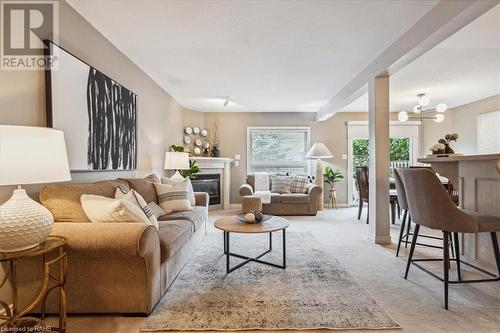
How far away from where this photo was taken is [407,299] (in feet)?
6.97

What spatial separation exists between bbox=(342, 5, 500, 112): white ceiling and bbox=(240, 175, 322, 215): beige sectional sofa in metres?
2.28

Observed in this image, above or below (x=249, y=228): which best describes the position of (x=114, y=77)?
above

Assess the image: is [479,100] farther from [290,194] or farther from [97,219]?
[97,219]

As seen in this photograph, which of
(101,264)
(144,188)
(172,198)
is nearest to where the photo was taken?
(101,264)

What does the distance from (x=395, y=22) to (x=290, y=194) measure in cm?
364

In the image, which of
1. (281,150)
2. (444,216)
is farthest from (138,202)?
(281,150)

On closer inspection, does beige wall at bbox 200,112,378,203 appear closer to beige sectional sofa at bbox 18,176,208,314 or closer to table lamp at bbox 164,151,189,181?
table lamp at bbox 164,151,189,181

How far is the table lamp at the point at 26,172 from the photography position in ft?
4.33

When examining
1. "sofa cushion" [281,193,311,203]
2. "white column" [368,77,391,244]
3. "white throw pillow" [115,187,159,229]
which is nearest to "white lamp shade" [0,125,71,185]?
"white throw pillow" [115,187,159,229]

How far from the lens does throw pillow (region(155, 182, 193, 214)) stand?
333 centimetres

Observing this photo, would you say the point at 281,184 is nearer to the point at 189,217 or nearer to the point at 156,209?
the point at 189,217

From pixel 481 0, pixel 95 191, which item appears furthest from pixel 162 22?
pixel 481 0

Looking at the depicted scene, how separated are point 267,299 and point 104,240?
1.26 meters

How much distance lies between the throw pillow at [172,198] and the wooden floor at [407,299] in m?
1.53
